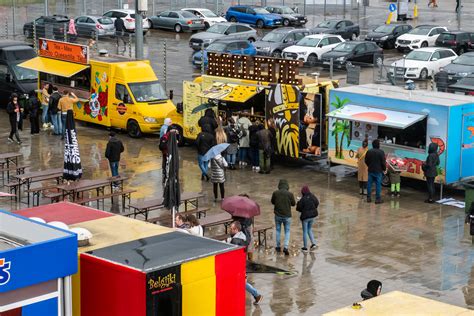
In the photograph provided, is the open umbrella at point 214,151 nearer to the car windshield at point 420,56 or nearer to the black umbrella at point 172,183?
Answer: the black umbrella at point 172,183

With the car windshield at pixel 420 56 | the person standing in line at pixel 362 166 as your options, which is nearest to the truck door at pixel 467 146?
the person standing in line at pixel 362 166

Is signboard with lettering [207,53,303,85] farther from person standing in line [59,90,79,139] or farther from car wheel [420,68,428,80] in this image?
car wheel [420,68,428,80]

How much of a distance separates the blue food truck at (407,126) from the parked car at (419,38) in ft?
77.0

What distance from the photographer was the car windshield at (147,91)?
31.7 m

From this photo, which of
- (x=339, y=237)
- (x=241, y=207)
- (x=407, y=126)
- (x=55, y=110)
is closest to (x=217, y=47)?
(x=55, y=110)

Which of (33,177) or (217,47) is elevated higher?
(217,47)

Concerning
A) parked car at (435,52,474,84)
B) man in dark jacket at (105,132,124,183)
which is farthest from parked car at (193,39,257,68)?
man in dark jacket at (105,132,124,183)

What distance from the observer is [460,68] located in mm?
40344

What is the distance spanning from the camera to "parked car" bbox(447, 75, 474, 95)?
32.1m

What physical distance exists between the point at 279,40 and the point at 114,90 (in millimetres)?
17925

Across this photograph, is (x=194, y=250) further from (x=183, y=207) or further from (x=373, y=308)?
(x=183, y=207)

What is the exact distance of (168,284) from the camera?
1291cm

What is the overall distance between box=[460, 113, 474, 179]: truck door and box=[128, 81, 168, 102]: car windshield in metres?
10.4

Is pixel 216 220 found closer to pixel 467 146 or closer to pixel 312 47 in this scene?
pixel 467 146
